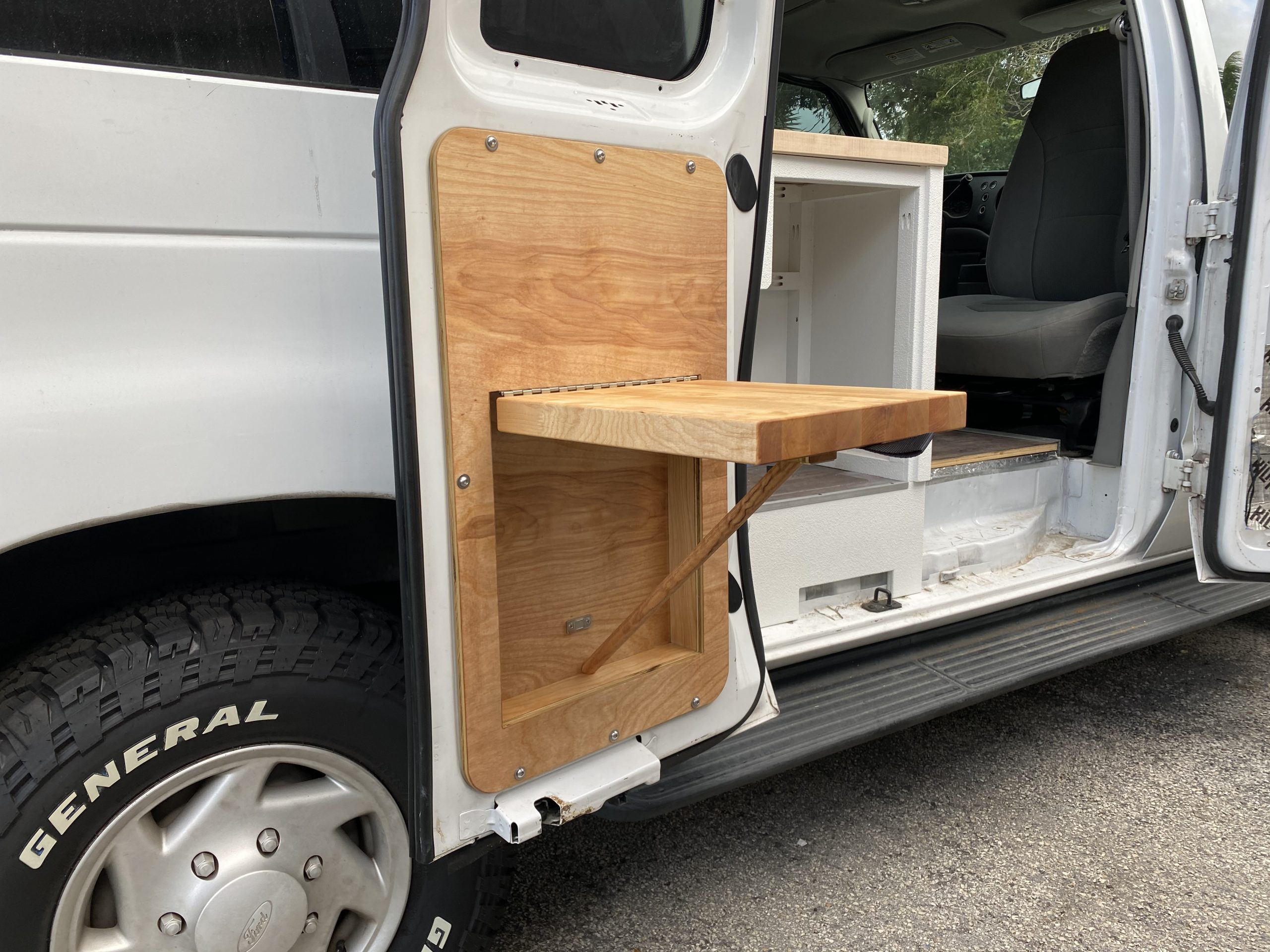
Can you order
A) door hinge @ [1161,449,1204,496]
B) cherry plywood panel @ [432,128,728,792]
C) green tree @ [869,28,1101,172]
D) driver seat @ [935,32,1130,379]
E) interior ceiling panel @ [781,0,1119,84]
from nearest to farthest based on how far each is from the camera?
1. cherry plywood panel @ [432,128,728,792]
2. door hinge @ [1161,449,1204,496]
3. driver seat @ [935,32,1130,379]
4. interior ceiling panel @ [781,0,1119,84]
5. green tree @ [869,28,1101,172]

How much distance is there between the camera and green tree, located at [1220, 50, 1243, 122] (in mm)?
2340

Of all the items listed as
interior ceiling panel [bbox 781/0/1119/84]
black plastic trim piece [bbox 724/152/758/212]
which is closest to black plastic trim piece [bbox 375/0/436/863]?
black plastic trim piece [bbox 724/152/758/212]

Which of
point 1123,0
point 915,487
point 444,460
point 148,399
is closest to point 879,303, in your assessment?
point 915,487

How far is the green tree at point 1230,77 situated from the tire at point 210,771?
8.05 feet

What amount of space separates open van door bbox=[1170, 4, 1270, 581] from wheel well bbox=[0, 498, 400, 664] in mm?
1950

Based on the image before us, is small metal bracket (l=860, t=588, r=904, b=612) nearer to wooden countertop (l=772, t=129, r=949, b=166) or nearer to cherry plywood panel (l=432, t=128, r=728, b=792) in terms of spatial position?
cherry plywood panel (l=432, t=128, r=728, b=792)

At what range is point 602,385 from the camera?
1241 millimetres

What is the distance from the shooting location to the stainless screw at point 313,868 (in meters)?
1.24

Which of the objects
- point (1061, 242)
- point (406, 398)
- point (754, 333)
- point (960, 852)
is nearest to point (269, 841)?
point (406, 398)

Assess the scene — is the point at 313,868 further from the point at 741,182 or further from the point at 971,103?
the point at 971,103

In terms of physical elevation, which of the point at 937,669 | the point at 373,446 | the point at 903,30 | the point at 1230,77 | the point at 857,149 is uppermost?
the point at 903,30

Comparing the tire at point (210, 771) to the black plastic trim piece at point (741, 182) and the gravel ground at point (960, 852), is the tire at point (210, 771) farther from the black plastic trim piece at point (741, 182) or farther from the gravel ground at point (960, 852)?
the black plastic trim piece at point (741, 182)

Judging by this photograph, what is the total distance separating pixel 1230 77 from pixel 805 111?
5.78ft

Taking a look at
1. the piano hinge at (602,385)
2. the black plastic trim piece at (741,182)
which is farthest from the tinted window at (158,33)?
the black plastic trim piece at (741,182)
